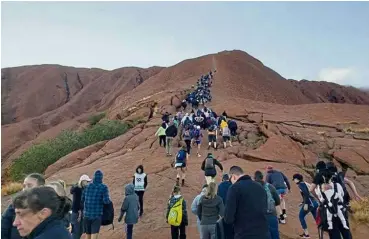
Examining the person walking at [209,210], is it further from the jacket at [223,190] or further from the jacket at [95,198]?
the jacket at [95,198]

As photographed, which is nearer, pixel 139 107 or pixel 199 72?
pixel 139 107

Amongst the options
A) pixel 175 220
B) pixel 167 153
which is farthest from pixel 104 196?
pixel 167 153

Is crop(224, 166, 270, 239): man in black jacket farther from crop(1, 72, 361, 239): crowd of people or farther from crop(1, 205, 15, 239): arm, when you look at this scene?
crop(1, 205, 15, 239): arm

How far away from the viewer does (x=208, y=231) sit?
286 inches

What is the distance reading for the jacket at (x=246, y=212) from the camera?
5.17m

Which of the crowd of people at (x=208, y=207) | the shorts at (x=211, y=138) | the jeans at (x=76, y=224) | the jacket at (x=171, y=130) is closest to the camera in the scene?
the crowd of people at (x=208, y=207)

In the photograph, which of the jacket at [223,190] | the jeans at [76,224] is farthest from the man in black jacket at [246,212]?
the jeans at [76,224]

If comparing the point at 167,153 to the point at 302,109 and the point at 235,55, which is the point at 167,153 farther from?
the point at 235,55

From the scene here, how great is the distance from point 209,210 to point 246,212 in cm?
202

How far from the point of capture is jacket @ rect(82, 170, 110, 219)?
7.76 m

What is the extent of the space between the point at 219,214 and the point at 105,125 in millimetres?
25128

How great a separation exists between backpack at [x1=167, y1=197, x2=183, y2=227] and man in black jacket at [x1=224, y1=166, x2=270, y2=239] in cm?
325

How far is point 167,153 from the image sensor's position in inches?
730

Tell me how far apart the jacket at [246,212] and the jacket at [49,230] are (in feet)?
8.35
